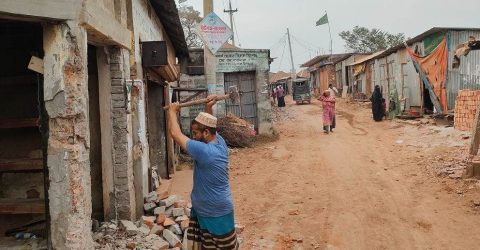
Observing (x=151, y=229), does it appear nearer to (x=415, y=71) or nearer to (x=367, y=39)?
(x=415, y=71)

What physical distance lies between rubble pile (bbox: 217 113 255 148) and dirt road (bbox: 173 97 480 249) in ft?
1.82

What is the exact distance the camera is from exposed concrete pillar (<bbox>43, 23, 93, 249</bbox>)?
3301 mm

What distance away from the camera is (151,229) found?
5.05m

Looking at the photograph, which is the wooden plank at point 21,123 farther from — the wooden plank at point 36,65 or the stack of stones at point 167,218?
the stack of stones at point 167,218

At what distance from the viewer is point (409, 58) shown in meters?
16.3

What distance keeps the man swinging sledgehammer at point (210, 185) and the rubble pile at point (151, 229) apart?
104 cm

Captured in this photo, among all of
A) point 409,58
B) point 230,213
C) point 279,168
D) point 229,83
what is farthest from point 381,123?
point 230,213

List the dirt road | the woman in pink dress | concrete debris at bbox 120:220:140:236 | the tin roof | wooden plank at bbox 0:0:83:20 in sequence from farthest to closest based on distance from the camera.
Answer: the woman in pink dress → the tin roof → the dirt road → concrete debris at bbox 120:220:140:236 → wooden plank at bbox 0:0:83:20

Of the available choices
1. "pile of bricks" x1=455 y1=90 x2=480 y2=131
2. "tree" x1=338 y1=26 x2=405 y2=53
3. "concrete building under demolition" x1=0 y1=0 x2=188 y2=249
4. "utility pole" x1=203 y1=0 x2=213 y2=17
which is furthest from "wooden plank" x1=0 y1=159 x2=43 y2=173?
"tree" x1=338 y1=26 x2=405 y2=53

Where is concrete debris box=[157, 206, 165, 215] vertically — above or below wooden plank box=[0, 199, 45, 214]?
below

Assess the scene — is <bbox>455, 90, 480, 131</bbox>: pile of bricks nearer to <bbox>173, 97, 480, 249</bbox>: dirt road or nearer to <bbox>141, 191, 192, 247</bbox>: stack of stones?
<bbox>173, 97, 480, 249</bbox>: dirt road

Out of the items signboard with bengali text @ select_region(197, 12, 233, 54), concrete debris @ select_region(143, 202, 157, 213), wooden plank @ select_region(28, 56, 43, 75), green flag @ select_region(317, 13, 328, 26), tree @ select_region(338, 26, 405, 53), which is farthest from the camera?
tree @ select_region(338, 26, 405, 53)

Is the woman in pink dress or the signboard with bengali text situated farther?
the woman in pink dress

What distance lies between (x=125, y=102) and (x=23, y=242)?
75.0 inches
